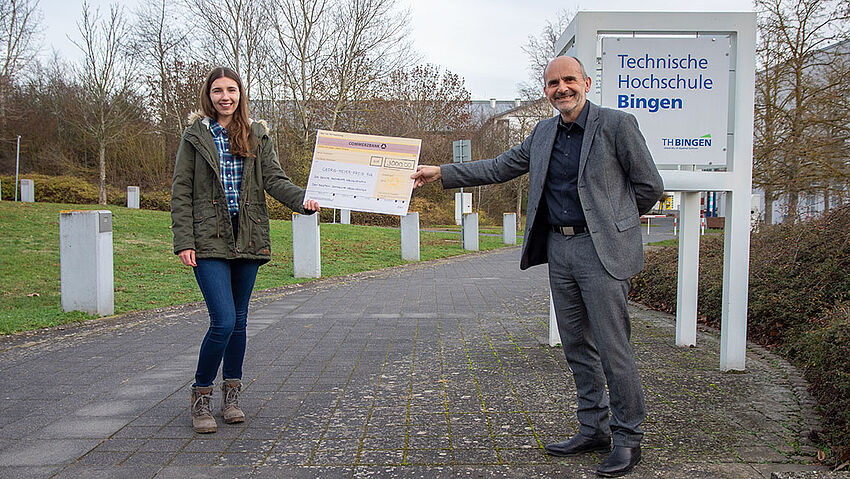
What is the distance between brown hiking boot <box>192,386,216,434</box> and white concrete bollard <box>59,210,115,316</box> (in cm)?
458

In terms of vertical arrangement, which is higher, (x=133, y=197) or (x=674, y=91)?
(x=674, y=91)

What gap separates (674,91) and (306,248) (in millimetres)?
8560

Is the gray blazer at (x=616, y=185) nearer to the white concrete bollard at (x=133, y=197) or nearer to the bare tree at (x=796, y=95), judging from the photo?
the bare tree at (x=796, y=95)

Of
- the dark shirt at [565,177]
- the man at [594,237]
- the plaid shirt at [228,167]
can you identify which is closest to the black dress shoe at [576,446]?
the man at [594,237]

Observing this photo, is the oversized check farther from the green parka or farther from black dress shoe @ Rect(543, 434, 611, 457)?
black dress shoe @ Rect(543, 434, 611, 457)

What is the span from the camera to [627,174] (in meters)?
3.38

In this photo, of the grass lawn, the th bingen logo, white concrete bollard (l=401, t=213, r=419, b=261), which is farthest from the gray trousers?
white concrete bollard (l=401, t=213, r=419, b=261)

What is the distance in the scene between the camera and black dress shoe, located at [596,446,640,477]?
3180 millimetres

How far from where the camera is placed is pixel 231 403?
4094 mm

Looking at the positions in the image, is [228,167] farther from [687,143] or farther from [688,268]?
[688,268]

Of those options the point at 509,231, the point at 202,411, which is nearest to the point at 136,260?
the point at 202,411

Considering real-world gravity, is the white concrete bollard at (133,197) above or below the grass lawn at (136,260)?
above

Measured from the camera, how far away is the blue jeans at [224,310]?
3.82m

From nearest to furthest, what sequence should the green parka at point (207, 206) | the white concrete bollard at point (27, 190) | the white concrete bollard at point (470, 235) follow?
the green parka at point (207, 206)
the white concrete bollard at point (470, 235)
the white concrete bollard at point (27, 190)
